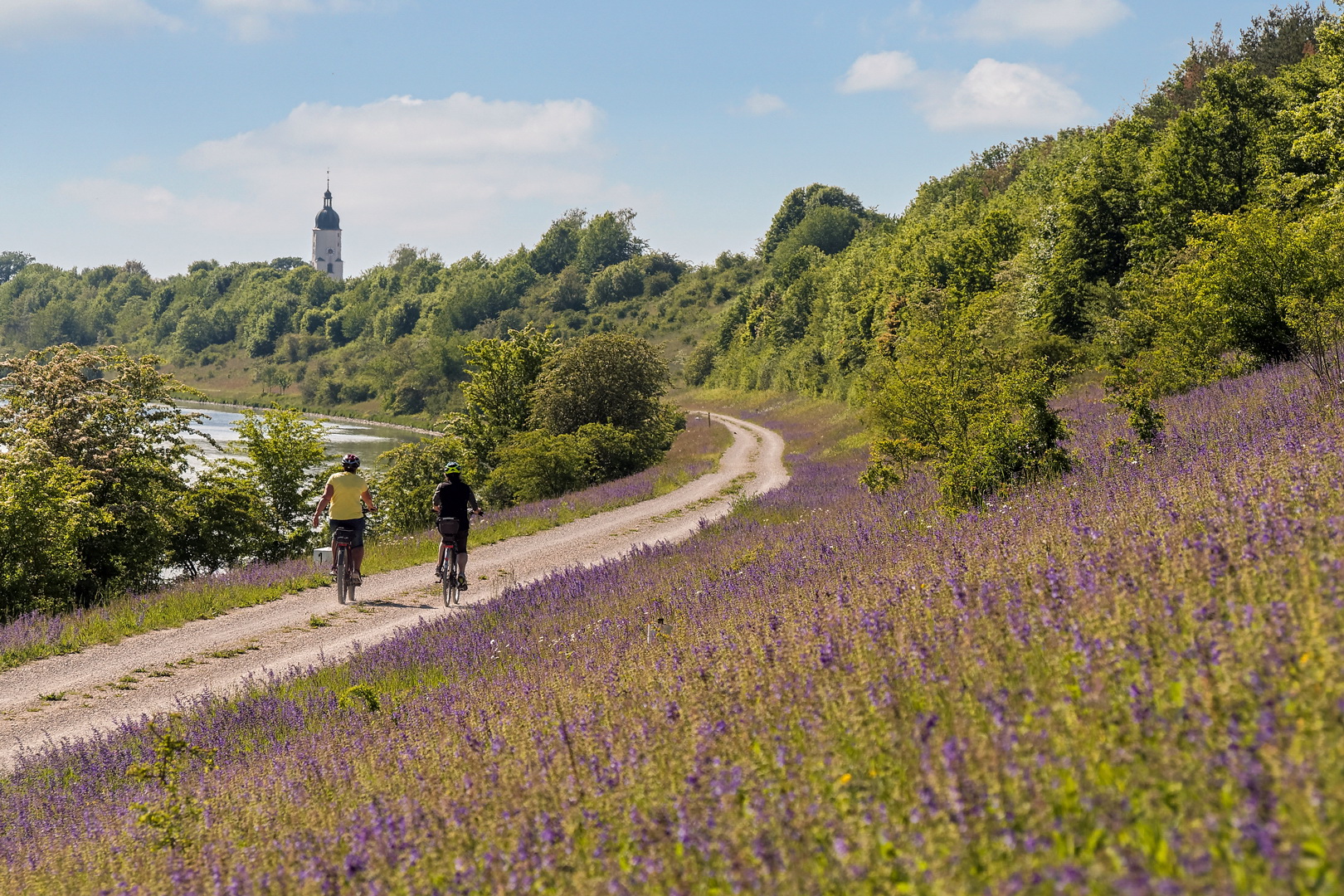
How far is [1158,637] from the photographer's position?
139 inches

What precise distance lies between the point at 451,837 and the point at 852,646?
7.17ft

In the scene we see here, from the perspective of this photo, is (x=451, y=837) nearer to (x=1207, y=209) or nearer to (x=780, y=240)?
(x=1207, y=209)

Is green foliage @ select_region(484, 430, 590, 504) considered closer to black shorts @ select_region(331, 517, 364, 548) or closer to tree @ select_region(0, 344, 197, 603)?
tree @ select_region(0, 344, 197, 603)

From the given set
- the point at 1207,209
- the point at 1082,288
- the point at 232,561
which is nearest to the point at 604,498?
the point at 232,561

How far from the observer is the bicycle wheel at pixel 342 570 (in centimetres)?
1471

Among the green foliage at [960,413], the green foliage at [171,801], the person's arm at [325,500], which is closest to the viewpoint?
the green foliage at [171,801]

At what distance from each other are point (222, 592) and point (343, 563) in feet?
7.71

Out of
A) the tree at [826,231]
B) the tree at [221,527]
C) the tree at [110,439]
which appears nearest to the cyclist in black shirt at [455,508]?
the tree at [110,439]

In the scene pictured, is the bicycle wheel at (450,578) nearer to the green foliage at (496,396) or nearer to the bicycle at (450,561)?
the bicycle at (450,561)

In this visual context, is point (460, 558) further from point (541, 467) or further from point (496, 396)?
point (496, 396)

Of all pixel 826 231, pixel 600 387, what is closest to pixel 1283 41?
pixel 600 387

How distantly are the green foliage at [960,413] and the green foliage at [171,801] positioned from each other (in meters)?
8.38

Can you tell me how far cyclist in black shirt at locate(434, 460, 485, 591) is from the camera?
46.6ft

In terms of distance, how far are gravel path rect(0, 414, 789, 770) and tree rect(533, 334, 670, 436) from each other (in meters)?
20.1
